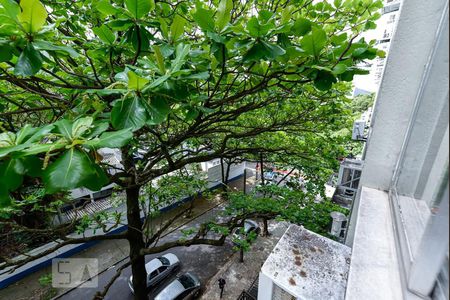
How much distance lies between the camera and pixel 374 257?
3.47ft

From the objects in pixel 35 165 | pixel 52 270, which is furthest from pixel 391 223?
pixel 52 270

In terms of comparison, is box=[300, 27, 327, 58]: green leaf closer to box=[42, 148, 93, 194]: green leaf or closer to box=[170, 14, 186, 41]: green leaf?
box=[170, 14, 186, 41]: green leaf

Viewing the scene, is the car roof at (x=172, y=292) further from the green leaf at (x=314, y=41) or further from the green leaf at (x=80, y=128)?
the green leaf at (x=314, y=41)

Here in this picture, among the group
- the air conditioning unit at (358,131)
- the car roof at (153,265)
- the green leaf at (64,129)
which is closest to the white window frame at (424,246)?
the green leaf at (64,129)

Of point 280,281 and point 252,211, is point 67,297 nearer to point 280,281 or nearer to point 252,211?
point 252,211

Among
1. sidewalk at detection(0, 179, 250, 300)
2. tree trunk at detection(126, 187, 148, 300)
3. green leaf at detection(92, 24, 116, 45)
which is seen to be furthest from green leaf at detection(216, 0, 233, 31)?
sidewalk at detection(0, 179, 250, 300)

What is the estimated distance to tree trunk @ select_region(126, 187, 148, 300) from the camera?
465 centimetres

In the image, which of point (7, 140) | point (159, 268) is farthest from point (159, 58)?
point (159, 268)

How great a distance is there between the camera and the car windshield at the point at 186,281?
7393 mm

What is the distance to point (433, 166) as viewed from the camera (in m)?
0.95

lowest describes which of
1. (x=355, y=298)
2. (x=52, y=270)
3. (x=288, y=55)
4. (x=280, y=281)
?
(x=52, y=270)

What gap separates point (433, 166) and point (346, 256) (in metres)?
0.96

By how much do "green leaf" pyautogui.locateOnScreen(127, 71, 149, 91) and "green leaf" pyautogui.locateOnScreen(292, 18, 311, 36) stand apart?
1.05 meters

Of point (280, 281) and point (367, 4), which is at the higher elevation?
point (367, 4)
